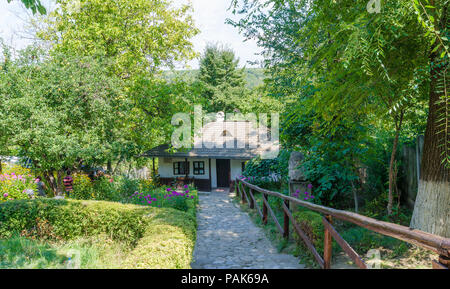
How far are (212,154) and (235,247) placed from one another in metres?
13.3

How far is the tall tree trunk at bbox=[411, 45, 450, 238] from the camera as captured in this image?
3.70 m

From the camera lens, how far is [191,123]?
15891 mm

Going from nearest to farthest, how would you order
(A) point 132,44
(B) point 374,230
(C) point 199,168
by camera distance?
(B) point 374,230 → (A) point 132,44 → (C) point 199,168

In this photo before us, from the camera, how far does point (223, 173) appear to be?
20.9 m

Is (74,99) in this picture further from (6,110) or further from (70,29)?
(70,29)

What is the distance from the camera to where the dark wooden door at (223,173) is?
20.8 meters

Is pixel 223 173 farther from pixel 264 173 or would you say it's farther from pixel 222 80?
pixel 222 80

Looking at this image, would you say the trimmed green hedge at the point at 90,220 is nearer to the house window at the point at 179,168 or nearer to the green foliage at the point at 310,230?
the green foliage at the point at 310,230

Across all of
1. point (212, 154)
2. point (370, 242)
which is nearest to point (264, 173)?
point (212, 154)

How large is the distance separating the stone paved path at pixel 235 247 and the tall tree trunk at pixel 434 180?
→ 1807mm

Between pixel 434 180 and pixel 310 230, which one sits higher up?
pixel 434 180

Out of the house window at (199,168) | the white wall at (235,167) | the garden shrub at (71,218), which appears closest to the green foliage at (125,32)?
the house window at (199,168)
